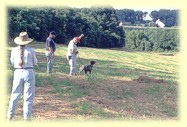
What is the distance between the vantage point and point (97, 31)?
69.2 meters

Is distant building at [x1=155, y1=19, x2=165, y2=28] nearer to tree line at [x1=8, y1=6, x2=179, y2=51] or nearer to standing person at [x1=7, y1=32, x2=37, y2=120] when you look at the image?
tree line at [x1=8, y1=6, x2=179, y2=51]


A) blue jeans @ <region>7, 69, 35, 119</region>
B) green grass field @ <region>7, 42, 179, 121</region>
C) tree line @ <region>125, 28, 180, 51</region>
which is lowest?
tree line @ <region>125, 28, 180, 51</region>

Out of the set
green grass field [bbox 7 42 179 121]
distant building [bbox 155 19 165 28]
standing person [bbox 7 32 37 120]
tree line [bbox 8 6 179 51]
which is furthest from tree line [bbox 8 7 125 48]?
standing person [bbox 7 32 37 120]

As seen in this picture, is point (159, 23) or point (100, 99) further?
point (159, 23)

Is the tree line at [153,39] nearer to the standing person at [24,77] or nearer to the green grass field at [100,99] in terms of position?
the green grass field at [100,99]

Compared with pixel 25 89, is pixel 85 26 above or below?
below

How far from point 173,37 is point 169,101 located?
69455 millimetres

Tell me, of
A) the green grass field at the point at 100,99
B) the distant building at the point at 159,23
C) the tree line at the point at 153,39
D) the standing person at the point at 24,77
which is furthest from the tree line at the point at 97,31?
the standing person at the point at 24,77

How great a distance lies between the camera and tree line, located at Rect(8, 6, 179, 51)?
185 ft

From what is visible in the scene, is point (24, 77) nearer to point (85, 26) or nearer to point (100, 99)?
point (100, 99)

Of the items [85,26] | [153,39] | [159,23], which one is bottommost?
[153,39]

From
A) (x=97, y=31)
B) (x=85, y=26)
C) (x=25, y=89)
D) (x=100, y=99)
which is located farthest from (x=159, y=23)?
(x=25, y=89)
